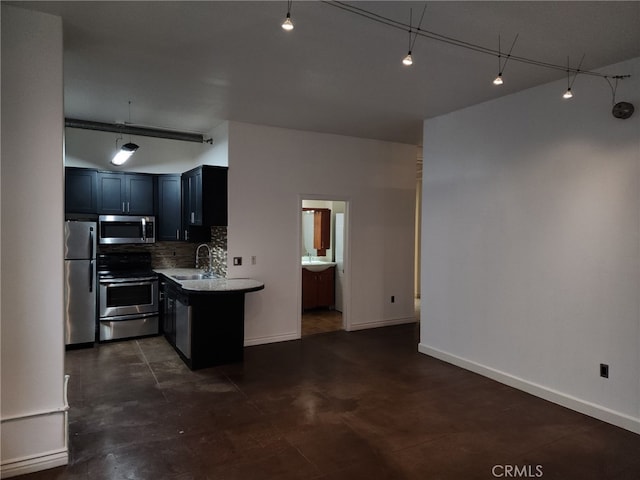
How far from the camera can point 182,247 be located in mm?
6574

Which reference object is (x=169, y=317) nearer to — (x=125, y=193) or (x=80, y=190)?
(x=125, y=193)

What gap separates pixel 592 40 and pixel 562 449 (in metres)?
2.92

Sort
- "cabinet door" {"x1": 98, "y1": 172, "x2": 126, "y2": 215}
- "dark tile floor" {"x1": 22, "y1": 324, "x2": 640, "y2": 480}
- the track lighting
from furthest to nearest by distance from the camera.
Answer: "cabinet door" {"x1": 98, "y1": 172, "x2": 126, "y2": 215}
the track lighting
"dark tile floor" {"x1": 22, "y1": 324, "x2": 640, "y2": 480}

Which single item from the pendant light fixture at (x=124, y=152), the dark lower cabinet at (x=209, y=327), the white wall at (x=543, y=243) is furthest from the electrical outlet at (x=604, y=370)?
the pendant light fixture at (x=124, y=152)

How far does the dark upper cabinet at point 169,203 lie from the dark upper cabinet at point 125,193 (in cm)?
12

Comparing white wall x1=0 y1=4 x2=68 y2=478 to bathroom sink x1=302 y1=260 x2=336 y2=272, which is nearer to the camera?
white wall x1=0 y1=4 x2=68 y2=478

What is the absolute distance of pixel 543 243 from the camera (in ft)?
12.7

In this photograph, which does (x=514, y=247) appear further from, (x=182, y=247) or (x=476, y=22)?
(x=182, y=247)

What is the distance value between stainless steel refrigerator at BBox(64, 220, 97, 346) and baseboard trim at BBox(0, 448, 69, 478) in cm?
287

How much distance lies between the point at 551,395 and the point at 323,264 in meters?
4.16

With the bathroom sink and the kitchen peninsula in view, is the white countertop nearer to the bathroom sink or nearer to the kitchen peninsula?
the kitchen peninsula

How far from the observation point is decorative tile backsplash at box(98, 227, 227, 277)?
5.82 meters

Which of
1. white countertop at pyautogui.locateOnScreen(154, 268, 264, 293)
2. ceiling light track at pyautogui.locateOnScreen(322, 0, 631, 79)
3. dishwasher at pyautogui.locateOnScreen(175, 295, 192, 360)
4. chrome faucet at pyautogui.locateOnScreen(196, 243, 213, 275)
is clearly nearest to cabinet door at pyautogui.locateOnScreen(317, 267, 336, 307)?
chrome faucet at pyautogui.locateOnScreen(196, 243, 213, 275)

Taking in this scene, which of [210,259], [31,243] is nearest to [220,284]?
[210,259]
